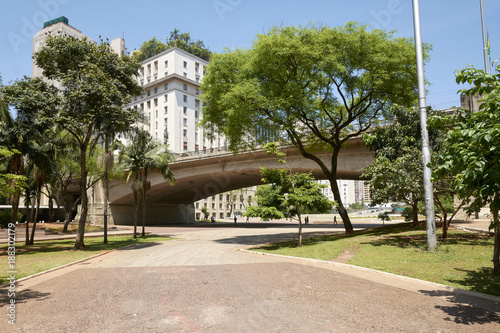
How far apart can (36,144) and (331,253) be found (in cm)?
1959

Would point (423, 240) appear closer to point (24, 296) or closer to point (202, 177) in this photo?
point (24, 296)

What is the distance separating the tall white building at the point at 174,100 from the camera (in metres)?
86.0

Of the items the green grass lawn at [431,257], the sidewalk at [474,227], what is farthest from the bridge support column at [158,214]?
the sidewalk at [474,227]

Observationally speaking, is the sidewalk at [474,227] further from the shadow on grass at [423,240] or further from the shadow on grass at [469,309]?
the shadow on grass at [469,309]

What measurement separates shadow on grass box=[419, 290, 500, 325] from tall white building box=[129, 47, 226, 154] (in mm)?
79786

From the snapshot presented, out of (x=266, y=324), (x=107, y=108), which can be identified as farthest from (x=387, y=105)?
(x=266, y=324)

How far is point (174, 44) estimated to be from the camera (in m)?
106

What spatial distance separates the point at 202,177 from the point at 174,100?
4325cm

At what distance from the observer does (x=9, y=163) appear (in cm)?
2081

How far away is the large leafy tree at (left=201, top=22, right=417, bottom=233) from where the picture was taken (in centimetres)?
2070

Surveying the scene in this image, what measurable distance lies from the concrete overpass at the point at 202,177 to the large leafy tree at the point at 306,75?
7.19m

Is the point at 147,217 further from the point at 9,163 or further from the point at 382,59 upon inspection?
the point at 382,59

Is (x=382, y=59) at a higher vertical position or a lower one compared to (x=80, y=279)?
higher

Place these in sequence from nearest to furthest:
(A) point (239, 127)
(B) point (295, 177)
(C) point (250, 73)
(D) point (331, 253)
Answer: (D) point (331, 253) < (B) point (295, 177) < (C) point (250, 73) < (A) point (239, 127)
